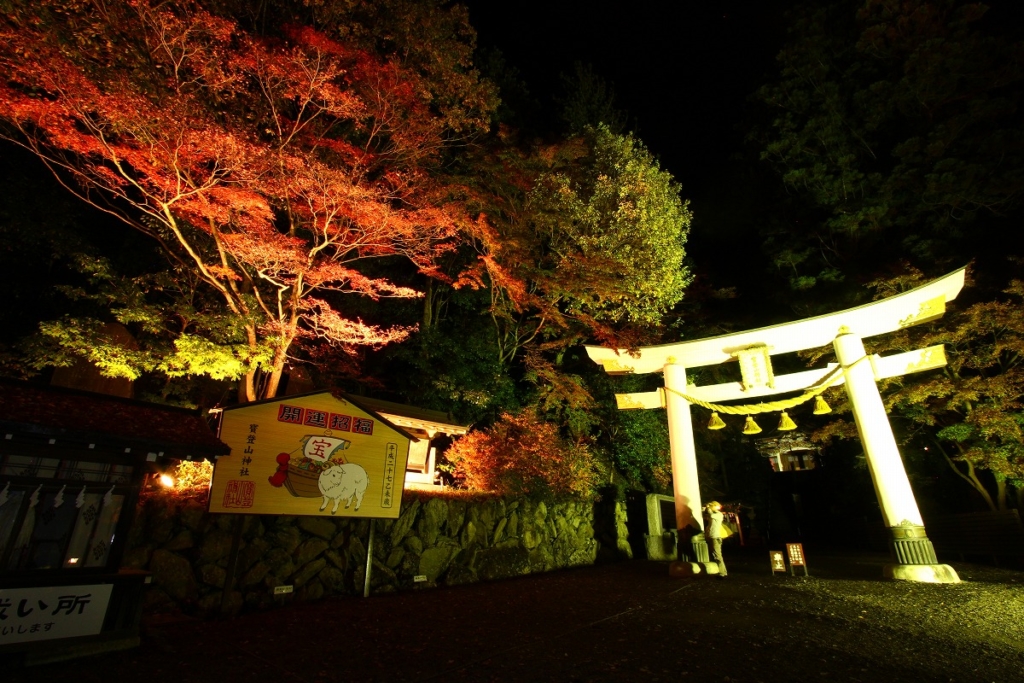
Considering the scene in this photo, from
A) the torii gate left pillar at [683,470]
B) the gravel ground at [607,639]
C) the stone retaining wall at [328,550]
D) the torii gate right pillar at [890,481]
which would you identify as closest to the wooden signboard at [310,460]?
the stone retaining wall at [328,550]

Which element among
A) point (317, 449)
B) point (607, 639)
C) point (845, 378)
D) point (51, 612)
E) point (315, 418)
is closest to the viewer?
point (51, 612)

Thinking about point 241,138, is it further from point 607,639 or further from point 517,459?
point 607,639

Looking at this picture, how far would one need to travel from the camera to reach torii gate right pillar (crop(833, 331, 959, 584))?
8562 mm

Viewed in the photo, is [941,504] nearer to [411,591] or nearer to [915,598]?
[915,598]

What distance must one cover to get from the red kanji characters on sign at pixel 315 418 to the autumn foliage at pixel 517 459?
14.5ft

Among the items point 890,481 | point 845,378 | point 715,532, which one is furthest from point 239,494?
point 845,378

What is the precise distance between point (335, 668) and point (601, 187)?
11.9 m

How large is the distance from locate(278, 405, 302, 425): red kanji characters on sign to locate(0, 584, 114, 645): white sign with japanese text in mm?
2588

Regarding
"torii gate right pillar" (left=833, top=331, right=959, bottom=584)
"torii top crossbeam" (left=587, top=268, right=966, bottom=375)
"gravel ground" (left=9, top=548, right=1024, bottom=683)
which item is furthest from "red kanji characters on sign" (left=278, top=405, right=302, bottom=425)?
"torii gate right pillar" (left=833, top=331, right=959, bottom=584)

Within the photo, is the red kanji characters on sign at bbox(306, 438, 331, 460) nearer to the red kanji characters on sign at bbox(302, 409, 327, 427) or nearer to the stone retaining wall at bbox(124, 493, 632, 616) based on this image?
the red kanji characters on sign at bbox(302, 409, 327, 427)

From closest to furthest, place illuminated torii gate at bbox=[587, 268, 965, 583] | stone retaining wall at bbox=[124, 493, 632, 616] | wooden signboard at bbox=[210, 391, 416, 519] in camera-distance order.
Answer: stone retaining wall at bbox=[124, 493, 632, 616]
wooden signboard at bbox=[210, 391, 416, 519]
illuminated torii gate at bbox=[587, 268, 965, 583]

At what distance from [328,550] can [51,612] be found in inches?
135

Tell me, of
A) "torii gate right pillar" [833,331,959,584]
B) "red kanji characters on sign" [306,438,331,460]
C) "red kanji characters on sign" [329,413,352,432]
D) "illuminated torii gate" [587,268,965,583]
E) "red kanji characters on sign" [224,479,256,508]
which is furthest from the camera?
"illuminated torii gate" [587,268,965,583]

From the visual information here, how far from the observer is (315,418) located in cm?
721
